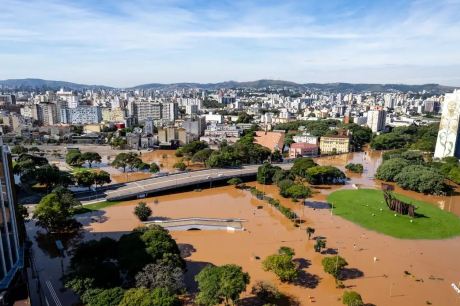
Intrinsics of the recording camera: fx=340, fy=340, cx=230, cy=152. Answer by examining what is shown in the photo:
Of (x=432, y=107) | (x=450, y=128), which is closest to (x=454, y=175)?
(x=450, y=128)

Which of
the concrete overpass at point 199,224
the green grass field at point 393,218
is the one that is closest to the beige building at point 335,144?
the green grass field at point 393,218

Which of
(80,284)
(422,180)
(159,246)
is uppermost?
(159,246)

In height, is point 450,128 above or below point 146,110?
above

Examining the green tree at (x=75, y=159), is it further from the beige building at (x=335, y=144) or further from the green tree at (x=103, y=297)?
the beige building at (x=335, y=144)

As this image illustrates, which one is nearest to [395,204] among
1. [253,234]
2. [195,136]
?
[253,234]

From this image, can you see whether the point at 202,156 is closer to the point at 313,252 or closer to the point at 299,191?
the point at 299,191

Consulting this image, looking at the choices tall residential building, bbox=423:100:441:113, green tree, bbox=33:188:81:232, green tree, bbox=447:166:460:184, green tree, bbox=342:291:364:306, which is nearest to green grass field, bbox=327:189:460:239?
green tree, bbox=447:166:460:184

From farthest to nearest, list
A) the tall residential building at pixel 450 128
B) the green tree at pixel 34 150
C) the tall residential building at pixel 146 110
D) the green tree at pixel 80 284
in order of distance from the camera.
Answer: the tall residential building at pixel 146 110, the green tree at pixel 34 150, the tall residential building at pixel 450 128, the green tree at pixel 80 284

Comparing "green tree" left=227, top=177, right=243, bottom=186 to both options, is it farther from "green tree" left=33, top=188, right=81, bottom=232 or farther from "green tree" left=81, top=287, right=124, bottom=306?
"green tree" left=81, top=287, right=124, bottom=306
